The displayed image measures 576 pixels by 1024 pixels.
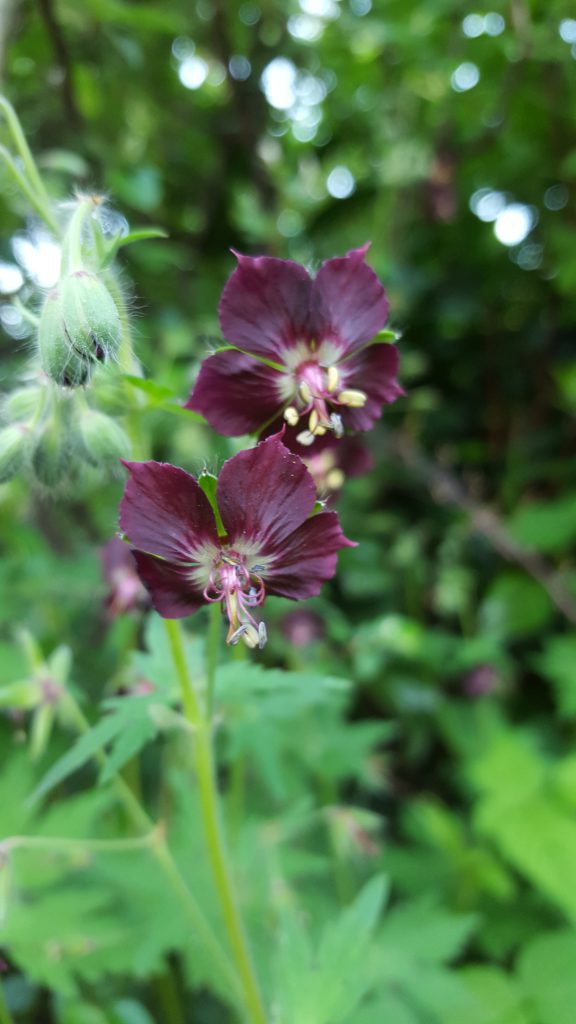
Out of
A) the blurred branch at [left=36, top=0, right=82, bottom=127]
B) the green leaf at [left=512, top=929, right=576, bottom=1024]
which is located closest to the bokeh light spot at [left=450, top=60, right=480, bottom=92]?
the blurred branch at [left=36, top=0, right=82, bottom=127]

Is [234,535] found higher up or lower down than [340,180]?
lower down

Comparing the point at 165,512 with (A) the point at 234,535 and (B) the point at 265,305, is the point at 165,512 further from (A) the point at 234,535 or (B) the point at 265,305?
(B) the point at 265,305

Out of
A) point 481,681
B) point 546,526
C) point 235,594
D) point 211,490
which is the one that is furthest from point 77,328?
point 546,526

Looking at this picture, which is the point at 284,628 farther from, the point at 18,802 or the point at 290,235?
the point at 290,235

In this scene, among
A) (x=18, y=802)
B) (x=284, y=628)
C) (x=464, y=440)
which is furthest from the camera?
(x=464, y=440)

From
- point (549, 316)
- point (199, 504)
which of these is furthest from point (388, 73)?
point (199, 504)

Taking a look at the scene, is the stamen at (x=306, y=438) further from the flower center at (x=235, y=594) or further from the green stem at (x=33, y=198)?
the green stem at (x=33, y=198)

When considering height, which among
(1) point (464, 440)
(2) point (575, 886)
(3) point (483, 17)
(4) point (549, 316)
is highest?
(3) point (483, 17)

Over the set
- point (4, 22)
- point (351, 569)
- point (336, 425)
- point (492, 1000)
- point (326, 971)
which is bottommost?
point (492, 1000)
